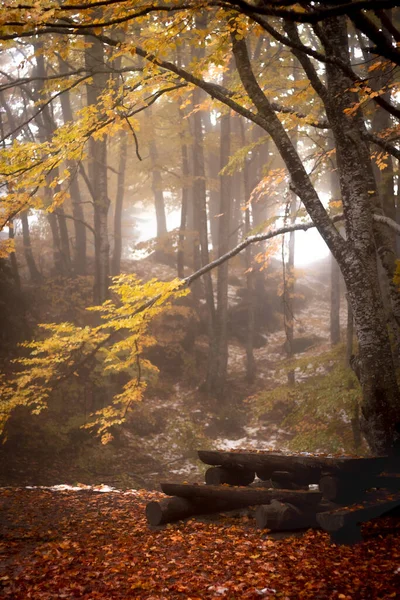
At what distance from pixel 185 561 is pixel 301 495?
5.62 ft

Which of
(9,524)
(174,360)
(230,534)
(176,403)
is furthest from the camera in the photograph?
(174,360)

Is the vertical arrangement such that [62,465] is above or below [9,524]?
below

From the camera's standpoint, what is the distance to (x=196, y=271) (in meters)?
14.0

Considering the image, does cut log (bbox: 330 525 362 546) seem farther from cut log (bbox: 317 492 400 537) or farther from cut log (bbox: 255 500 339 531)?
cut log (bbox: 255 500 339 531)

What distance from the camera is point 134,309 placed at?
7.95 m

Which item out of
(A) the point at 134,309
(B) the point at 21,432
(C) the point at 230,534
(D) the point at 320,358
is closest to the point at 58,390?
(B) the point at 21,432

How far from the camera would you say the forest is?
5.95 m

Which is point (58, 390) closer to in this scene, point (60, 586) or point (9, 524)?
point (9, 524)

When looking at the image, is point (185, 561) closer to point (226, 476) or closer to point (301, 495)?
point (301, 495)

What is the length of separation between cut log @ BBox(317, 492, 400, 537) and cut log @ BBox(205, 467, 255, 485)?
2.04 metres

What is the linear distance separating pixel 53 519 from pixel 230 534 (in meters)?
2.82

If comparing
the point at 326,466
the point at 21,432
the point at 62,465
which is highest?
the point at 326,466

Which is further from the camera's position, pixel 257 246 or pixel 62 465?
pixel 257 246

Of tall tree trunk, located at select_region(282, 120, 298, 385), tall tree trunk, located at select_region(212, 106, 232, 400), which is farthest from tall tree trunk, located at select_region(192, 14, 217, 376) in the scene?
tall tree trunk, located at select_region(282, 120, 298, 385)
